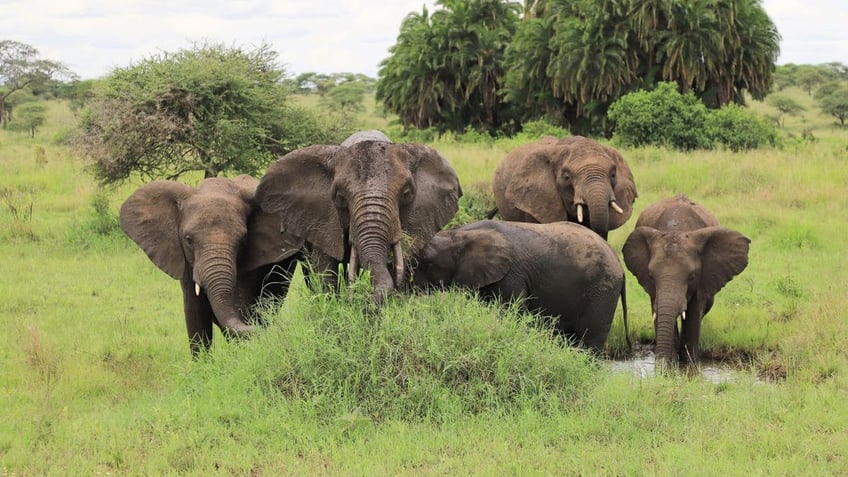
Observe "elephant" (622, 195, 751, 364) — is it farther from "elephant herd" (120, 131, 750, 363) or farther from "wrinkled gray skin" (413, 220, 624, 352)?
"wrinkled gray skin" (413, 220, 624, 352)

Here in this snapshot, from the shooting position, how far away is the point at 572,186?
36.7 feet

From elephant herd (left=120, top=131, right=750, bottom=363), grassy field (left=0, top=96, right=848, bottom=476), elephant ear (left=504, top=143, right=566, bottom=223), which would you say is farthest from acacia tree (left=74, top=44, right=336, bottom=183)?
elephant herd (left=120, top=131, right=750, bottom=363)

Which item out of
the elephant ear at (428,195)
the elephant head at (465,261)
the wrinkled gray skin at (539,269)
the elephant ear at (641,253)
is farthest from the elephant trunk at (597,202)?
the elephant ear at (428,195)

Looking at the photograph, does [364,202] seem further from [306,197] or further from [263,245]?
[263,245]

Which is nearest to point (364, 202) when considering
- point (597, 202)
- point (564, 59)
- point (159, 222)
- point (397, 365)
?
point (397, 365)

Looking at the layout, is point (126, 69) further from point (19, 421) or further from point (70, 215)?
point (19, 421)

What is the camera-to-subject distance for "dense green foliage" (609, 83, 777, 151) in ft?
79.9

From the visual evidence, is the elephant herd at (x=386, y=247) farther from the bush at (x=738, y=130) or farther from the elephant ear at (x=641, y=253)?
the bush at (x=738, y=130)

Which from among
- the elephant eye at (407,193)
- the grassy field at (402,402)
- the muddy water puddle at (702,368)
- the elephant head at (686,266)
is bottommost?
the muddy water puddle at (702,368)

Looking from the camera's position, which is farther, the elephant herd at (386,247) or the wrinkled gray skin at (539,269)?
the wrinkled gray skin at (539,269)

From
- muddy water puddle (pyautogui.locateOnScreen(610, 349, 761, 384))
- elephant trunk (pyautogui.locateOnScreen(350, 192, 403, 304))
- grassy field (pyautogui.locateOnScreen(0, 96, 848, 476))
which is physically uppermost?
elephant trunk (pyautogui.locateOnScreen(350, 192, 403, 304))

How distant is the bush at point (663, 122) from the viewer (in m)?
24.3

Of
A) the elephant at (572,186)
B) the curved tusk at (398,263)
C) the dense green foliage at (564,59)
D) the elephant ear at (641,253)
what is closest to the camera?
the curved tusk at (398,263)

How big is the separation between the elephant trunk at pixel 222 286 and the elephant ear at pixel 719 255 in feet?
13.7
